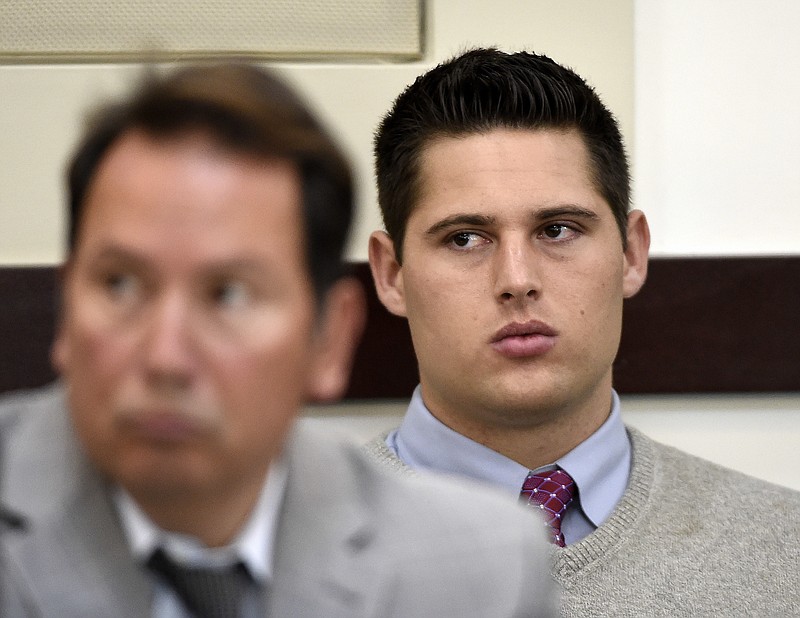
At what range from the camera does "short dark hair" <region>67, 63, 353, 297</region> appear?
25 centimetres

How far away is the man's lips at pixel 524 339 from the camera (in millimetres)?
734

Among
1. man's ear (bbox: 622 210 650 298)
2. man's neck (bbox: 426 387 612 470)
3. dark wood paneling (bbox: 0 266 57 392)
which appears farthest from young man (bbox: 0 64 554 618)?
man's ear (bbox: 622 210 650 298)

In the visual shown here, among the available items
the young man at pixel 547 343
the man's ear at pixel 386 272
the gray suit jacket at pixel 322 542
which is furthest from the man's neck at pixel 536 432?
the gray suit jacket at pixel 322 542

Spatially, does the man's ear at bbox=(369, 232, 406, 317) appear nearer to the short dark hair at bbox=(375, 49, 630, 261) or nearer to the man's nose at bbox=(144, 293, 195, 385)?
the short dark hair at bbox=(375, 49, 630, 261)

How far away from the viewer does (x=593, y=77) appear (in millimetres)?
1007

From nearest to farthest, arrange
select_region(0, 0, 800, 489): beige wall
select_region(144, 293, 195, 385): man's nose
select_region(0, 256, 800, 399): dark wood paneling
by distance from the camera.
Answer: select_region(144, 293, 195, 385): man's nose → select_region(0, 0, 800, 489): beige wall → select_region(0, 256, 800, 399): dark wood paneling

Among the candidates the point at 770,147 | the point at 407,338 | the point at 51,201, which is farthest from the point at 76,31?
the point at 770,147

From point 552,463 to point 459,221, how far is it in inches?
8.6

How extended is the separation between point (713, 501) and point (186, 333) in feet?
2.37

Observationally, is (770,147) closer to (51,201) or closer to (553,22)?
(553,22)

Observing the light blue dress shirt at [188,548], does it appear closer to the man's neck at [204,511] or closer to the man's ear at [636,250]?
the man's neck at [204,511]

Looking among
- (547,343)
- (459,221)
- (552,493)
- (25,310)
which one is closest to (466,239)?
(459,221)

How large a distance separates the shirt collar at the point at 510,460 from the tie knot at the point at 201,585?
1.74 ft

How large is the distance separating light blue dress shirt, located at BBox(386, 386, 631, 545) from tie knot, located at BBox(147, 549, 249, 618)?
20.8 inches
